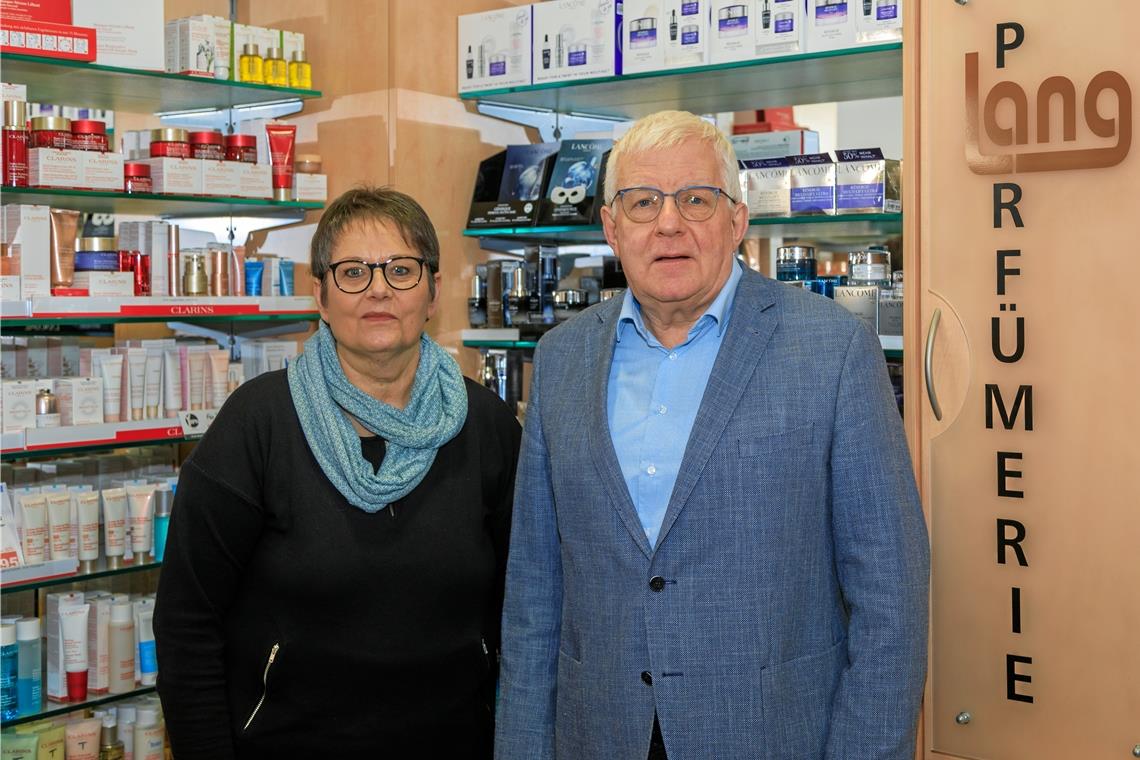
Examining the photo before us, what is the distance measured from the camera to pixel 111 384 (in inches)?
133

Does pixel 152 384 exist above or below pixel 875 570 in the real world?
above

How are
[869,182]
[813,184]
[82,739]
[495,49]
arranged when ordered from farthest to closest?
1. [495,49]
2. [82,739]
3. [813,184]
4. [869,182]

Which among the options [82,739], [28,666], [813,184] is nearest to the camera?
[813,184]

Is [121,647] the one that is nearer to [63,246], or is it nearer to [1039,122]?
[63,246]

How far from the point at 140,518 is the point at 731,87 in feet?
6.86

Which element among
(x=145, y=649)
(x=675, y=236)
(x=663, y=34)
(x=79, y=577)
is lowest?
(x=145, y=649)

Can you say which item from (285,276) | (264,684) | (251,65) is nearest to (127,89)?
(251,65)

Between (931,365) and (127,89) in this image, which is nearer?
(931,365)

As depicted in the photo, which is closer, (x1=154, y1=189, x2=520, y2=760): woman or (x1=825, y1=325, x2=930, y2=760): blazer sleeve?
(x1=825, y1=325, x2=930, y2=760): blazer sleeve

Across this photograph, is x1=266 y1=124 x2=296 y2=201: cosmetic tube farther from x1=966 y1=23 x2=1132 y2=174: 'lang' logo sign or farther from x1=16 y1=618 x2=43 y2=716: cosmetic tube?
x1=966 y1=23 x2=1132 y2=174: 'lang' logo sign

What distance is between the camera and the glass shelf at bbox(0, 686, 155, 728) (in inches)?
127

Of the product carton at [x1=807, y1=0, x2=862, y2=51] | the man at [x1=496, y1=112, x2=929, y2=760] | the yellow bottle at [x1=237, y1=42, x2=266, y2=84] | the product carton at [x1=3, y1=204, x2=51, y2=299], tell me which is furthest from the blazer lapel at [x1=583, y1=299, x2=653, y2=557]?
the yellow bottle at [x1=237, y1=42, x2=266, y2=84]

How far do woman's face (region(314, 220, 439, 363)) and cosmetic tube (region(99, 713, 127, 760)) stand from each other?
183 centimetres

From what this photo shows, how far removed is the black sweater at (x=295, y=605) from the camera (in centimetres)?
211
